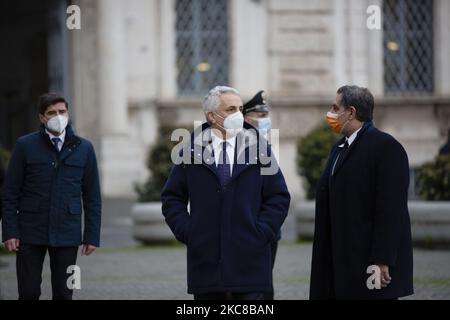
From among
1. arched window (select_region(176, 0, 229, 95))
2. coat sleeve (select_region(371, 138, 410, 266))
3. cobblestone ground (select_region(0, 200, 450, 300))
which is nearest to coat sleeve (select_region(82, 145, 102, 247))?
coat sleeve (select_region(371, 138, 410, 266))

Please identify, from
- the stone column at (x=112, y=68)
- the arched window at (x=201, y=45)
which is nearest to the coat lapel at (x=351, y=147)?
the stone column at (x=112, y=68)

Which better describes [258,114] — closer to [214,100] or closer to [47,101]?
[47,101]

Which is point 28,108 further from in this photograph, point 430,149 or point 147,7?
point 430,149

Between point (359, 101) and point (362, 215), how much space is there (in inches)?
27.1

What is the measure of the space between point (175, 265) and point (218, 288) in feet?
23.6

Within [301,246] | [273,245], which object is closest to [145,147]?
[301,246]

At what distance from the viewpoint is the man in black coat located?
7.17 metres

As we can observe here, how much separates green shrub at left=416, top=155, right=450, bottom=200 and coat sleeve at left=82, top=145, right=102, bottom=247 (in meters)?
8.05

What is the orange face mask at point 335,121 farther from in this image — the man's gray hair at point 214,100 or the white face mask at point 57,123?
the white face mask at point 57,123

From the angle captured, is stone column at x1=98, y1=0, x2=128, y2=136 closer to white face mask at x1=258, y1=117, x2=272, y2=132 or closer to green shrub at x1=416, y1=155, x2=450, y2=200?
green shrub at x1=416, y1=155, x2=450, y2=200

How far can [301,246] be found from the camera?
16375mm

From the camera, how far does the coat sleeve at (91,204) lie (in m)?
8.88

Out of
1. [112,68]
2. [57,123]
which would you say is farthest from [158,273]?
[112,68]

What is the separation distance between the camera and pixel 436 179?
16266 millimetres
